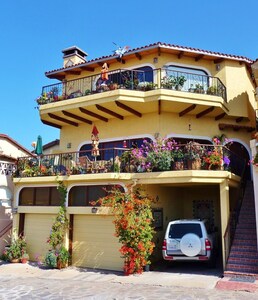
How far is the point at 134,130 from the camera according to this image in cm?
1706

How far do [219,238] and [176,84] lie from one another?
7978mm

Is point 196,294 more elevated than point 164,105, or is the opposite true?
point 164,105

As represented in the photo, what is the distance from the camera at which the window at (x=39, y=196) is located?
15.8m

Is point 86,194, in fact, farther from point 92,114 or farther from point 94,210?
point 92,114

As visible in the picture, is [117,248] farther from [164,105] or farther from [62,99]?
[62,99]

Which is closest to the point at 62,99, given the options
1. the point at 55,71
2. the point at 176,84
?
the point at 55,71

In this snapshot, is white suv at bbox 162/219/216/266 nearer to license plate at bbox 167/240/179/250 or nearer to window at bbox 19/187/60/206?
license plate at bbox 167/240/179/250

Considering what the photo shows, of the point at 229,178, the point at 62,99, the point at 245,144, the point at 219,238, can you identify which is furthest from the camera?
the point at 245,144

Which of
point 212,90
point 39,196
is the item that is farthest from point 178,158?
point 39,196

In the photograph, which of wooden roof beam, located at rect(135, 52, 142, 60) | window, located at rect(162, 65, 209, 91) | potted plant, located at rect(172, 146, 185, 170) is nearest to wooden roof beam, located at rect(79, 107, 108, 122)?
wooden roof beam, located at rect(135, 52, 142, 60)

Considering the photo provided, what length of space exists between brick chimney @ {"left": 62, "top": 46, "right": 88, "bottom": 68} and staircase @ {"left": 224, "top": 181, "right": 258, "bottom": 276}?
13.4 m

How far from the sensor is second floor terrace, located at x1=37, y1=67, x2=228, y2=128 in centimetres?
1538

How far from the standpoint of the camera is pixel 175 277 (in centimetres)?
1208

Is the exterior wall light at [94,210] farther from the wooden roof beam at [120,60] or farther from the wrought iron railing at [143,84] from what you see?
the wooden roof beam at [120,60]
